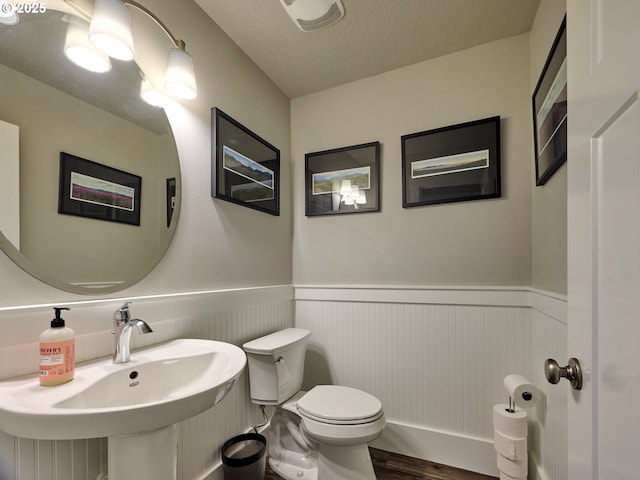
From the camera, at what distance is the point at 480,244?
1.72 metres

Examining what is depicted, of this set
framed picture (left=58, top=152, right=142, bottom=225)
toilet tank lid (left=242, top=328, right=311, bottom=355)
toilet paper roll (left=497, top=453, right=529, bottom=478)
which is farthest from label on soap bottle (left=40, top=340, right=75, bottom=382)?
toilet paper roll (left=497, top=453, right=529, bottom=478)

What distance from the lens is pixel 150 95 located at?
1.23 meters

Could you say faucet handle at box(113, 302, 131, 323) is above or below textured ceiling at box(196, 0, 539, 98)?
below

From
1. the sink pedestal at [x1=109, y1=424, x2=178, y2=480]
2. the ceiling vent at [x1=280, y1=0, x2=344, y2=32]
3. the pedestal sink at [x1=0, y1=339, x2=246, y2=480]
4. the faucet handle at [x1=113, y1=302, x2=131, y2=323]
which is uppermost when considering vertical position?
the ceiling vent at [x1=280, y1=0, x2=344, y2=32]

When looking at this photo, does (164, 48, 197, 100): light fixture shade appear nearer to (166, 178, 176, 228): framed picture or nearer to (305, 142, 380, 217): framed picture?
(166, 178, 176, 228): framed picture

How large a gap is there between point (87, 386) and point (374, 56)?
2.07 m

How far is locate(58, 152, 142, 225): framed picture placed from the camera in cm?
96

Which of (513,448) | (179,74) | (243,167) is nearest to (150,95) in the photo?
(179,74)

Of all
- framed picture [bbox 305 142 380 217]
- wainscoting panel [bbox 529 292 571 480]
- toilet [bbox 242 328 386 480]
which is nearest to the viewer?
wainscoting panel [bbox 529 292 571 480]

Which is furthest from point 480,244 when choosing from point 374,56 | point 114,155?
point 114,155

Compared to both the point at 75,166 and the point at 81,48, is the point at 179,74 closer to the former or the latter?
the point at 81,48

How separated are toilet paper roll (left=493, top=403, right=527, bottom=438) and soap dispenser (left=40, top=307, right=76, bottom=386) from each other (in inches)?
68.7

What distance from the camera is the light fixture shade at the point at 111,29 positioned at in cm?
97

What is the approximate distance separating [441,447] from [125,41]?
7.92ft
